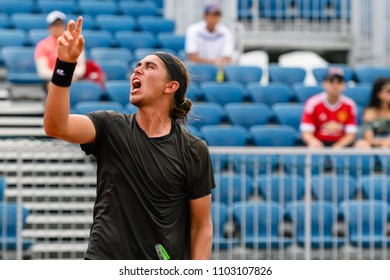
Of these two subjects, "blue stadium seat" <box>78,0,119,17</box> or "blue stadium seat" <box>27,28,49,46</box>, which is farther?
"blue stadium seat" <box>78,0,119,17</box>

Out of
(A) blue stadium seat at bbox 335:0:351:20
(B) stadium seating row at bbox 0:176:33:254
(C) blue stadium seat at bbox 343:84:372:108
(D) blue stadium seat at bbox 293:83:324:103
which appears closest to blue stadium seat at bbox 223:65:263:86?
(D) blue stadium seat at bbox 293:83:324:103

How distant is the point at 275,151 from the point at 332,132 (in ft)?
5.48

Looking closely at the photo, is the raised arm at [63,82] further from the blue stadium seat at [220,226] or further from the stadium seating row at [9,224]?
the blue stadium seat at [220,226]

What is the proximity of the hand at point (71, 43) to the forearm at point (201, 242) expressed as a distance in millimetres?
1137

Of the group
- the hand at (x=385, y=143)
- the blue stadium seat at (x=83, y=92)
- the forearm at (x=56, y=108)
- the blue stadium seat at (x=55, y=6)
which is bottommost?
the hand at (x=385, y=143)

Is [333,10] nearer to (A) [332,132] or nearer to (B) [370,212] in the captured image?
(A) [332,132]

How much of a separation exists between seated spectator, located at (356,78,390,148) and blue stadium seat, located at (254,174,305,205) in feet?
3.73

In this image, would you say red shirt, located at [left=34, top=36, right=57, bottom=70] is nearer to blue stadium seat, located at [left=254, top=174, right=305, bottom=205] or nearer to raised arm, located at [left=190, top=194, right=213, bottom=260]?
blue stadium seat, located at [left=254, top=174, right=305, bottom=205]

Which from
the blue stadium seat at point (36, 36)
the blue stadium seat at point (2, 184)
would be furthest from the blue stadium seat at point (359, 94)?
the blue stadium seat at point (2, 184)

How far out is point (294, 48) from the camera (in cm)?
1570

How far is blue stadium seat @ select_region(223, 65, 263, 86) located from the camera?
1250cm

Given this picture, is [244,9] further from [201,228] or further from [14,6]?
[201,228]

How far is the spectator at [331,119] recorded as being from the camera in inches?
403
